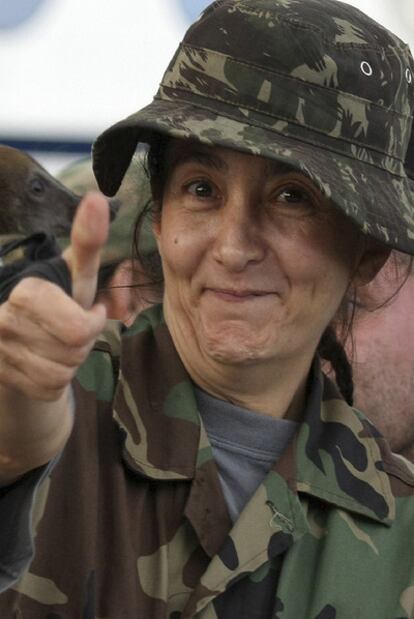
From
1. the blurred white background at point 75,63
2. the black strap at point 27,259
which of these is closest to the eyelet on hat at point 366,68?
the black strap at point 27,259

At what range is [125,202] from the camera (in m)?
3.03

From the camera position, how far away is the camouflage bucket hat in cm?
203

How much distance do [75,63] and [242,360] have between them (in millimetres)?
2240

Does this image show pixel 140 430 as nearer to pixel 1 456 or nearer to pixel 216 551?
pixel 216 551

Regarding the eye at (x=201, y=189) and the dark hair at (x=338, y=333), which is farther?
the dark hair at (x=338, y=333)

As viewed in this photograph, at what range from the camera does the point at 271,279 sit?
209 centimetres

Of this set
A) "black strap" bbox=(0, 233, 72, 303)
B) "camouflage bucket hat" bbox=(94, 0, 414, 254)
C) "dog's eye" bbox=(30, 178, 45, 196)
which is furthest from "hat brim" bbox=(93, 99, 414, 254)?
"dog's eye" bbox=(30, 178, 45, 196)

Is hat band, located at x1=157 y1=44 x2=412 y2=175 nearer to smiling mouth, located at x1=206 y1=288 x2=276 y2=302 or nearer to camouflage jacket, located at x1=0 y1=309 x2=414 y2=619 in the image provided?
smiling mouth, located at x1=206 y1=288 x2=276 y2=302

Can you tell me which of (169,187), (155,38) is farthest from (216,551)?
(155,38)

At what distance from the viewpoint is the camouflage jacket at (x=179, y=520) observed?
1961mm

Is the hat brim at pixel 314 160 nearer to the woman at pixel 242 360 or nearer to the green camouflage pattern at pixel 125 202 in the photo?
the woman at pixel 242 360

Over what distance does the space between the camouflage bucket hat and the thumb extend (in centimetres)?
57

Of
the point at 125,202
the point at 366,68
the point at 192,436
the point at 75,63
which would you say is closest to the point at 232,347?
the point at 192,436

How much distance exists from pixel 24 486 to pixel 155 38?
267 cm
